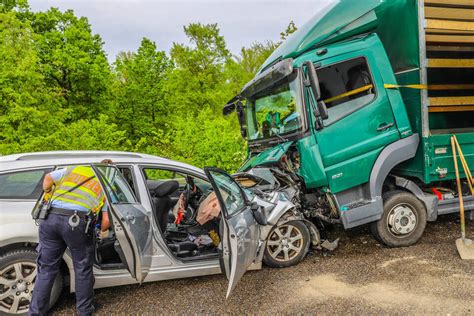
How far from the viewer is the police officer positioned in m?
2.85

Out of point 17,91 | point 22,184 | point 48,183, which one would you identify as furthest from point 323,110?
point 17,91

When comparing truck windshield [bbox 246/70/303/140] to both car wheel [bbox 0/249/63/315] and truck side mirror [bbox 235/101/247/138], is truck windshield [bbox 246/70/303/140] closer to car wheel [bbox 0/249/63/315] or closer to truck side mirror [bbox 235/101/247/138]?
truck side mirror [bbox 235/101/247/138]

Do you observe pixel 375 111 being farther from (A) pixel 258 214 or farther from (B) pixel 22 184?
(B) pixel 22 184

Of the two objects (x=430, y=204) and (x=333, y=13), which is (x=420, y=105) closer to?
(x=430, y=204)

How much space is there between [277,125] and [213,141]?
5557 mm

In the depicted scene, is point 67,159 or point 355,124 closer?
point 67,159

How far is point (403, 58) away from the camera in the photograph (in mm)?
4586

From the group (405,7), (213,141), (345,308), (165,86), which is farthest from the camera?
(165,86)

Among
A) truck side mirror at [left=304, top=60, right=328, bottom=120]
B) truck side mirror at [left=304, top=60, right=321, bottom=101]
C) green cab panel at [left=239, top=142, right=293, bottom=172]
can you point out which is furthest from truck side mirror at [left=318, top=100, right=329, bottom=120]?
green cab panel at [left=239, top=142, right=293, bottom=172]

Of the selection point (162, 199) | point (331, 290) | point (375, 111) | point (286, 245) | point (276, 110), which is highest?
point (276, 110)

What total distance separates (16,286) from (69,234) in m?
0.82

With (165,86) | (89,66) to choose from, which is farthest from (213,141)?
(89,66)

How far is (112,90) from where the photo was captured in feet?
64.1

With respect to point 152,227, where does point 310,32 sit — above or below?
above
